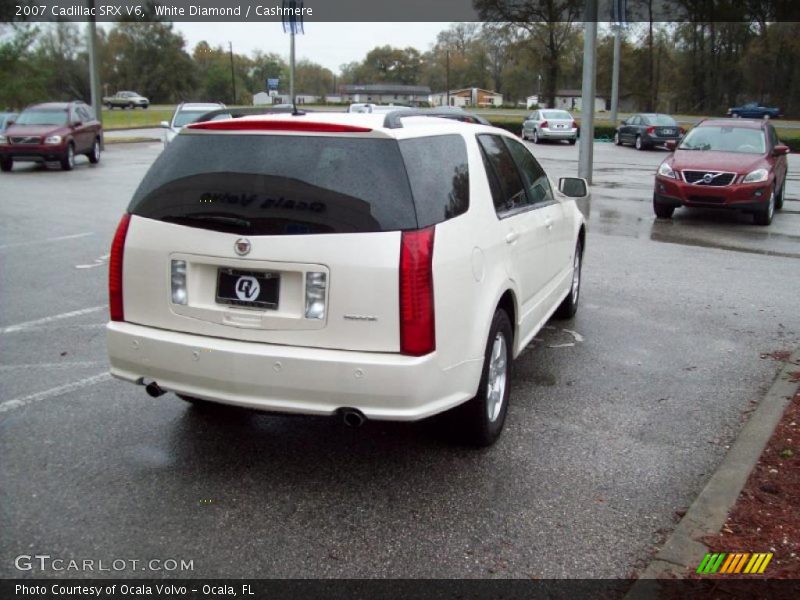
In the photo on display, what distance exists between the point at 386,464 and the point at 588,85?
50.3 ft

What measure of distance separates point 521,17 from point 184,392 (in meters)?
77.4

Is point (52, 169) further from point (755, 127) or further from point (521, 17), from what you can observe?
point (521, 17)

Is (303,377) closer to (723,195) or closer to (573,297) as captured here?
(573,297)

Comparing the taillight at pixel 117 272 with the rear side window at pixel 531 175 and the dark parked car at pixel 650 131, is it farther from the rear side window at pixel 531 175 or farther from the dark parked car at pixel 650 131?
the dark parked car at pixel 650 131

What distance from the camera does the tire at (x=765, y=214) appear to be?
13.3 m

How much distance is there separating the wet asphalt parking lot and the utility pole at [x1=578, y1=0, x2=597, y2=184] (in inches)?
434

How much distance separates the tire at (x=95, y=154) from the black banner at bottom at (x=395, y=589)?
2321 centimetres

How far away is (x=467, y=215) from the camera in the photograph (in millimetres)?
4125

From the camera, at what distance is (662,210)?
1422 cm

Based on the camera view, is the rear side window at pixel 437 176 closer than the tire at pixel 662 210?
Yes

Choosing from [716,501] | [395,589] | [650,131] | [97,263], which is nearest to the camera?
[395,589]

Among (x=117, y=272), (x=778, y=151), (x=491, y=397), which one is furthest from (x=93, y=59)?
Result: (x=491, y=397)

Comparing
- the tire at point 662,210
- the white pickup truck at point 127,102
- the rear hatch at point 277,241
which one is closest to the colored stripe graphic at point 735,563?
the rear hatch at point 277,241

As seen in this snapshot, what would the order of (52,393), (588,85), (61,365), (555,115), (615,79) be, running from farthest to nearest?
(615,79), (555,115), (588,85), (61,365), (52,393)
